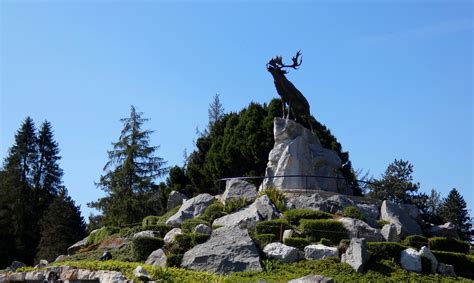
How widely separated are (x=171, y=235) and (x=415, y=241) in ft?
28.6

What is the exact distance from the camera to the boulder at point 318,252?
→ 2236 centimetres

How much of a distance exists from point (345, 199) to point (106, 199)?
1959 centimetres

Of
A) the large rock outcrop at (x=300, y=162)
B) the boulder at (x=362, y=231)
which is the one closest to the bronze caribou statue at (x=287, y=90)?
the large rock outcrop at (x=300, y=162)

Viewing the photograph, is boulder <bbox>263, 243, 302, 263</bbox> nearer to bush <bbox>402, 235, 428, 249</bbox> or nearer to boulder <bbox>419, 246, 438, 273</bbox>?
boulder <bbox>419, 246, 438, 273</bbox>

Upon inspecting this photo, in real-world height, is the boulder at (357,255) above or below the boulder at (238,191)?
below

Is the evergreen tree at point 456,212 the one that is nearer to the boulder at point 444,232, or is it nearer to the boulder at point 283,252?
the boulder at point 444,232

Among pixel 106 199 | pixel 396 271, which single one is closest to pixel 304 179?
pixel 396 271

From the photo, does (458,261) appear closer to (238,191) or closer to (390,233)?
(390,233)

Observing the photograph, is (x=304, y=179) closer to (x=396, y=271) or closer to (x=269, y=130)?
(x=396, y=271)

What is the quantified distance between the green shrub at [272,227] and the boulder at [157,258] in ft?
11.6

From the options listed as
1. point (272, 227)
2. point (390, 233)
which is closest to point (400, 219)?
point (390, 233)

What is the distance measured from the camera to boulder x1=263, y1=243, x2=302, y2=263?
73.2 feet

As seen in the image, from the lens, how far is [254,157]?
145ft

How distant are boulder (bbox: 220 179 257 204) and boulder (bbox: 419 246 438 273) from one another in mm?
8280
